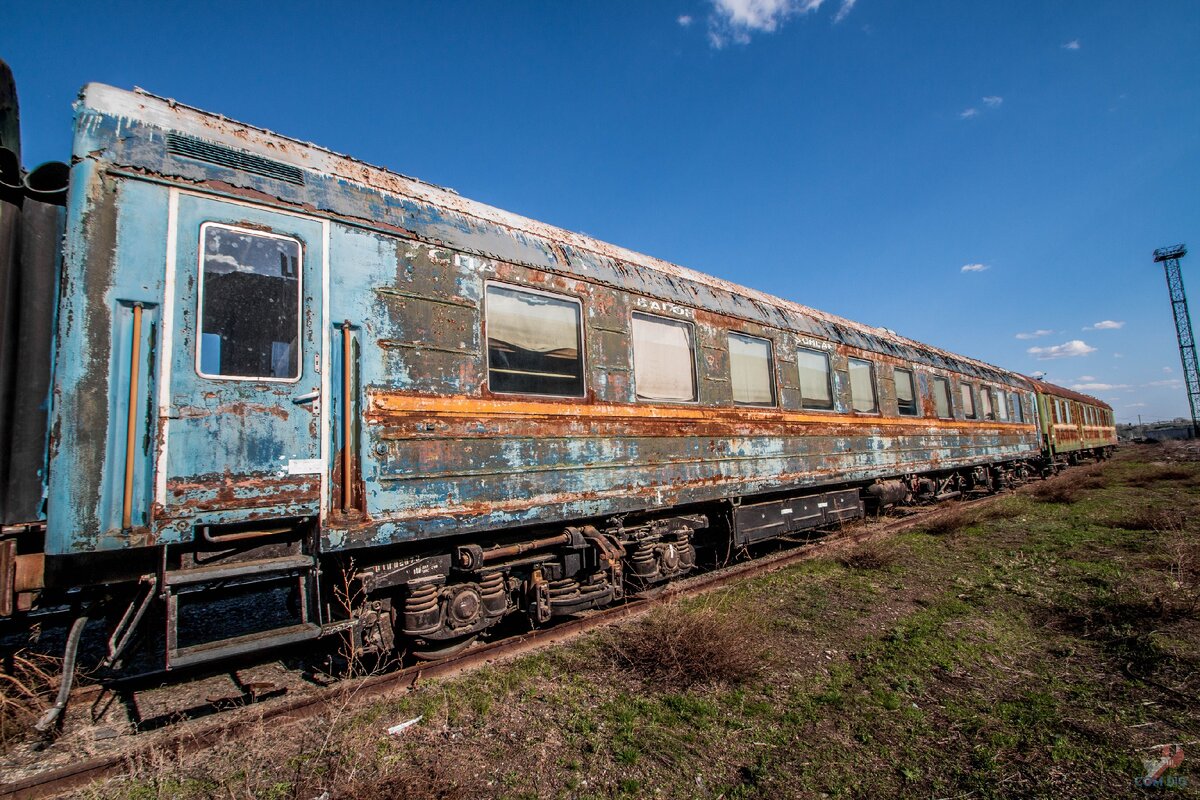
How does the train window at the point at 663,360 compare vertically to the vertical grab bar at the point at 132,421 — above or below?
above

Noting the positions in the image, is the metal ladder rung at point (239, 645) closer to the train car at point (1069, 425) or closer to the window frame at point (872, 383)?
the window frame at point (872, 383)

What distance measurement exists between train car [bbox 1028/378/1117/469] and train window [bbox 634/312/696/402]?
18.0 meters

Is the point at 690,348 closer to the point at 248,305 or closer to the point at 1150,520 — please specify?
the point at 248,305

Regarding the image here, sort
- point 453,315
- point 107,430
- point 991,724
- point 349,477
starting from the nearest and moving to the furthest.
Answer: point 107,430, point 991,724, point 349,477, point 453,315

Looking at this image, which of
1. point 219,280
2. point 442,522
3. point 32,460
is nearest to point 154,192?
point 219,280

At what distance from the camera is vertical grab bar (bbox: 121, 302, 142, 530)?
297 cm

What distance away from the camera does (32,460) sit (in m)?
3.10

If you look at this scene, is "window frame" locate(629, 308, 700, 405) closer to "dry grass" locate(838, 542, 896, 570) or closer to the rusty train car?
the rusty train car

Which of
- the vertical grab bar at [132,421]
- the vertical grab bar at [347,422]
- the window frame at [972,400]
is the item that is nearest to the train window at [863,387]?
the window frame at [972,400]

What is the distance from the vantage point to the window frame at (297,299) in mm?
3250

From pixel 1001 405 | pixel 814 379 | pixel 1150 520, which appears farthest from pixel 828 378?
pixel 1001 405

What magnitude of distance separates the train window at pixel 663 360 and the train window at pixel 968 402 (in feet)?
32.8

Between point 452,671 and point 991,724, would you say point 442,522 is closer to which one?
point 452,671

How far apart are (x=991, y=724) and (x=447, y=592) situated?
346cm
